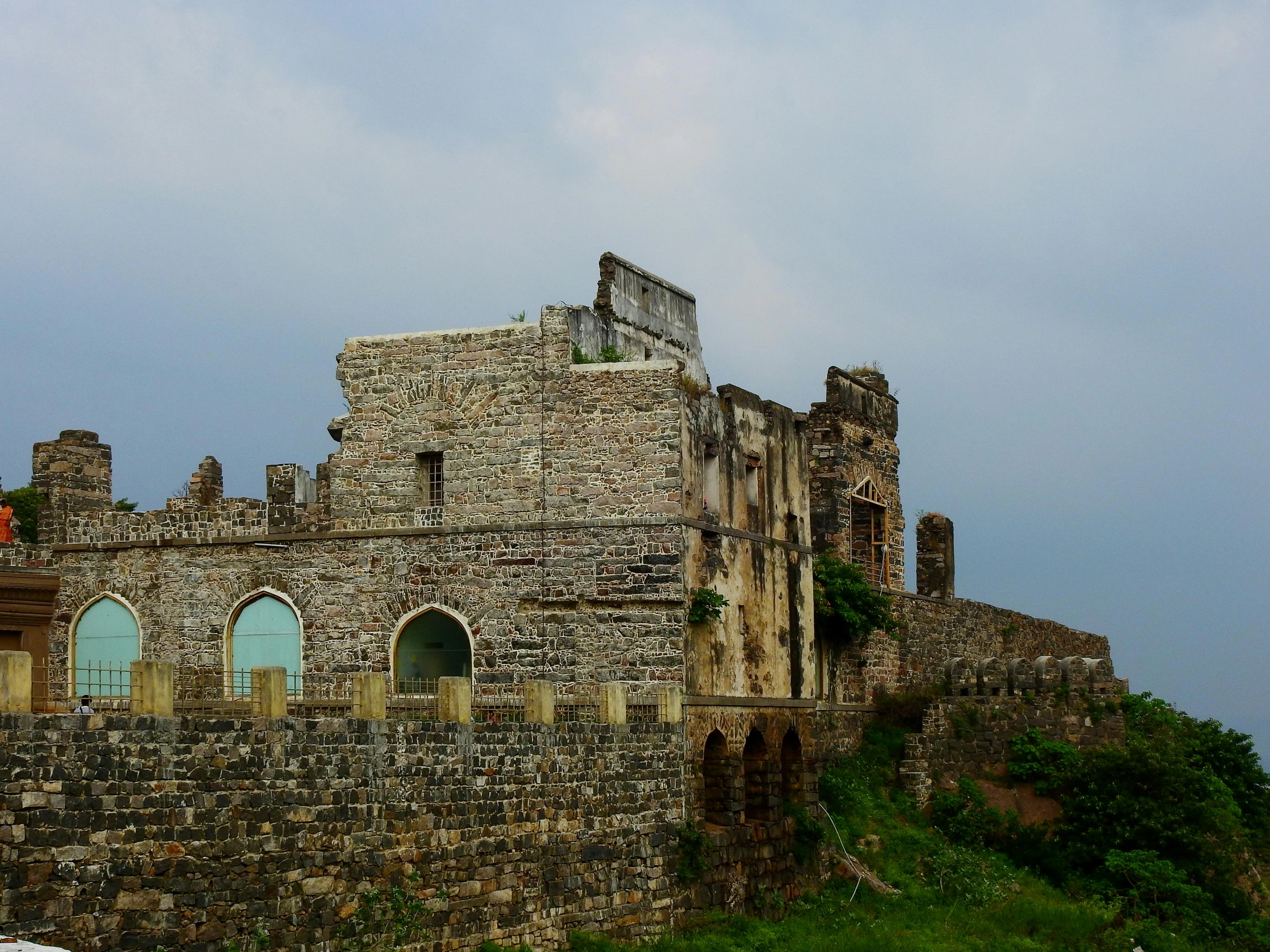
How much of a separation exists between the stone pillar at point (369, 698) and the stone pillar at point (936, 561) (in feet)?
60.9

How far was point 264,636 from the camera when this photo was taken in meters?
24.6

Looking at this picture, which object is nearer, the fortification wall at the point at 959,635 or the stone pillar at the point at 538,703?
the stone pillar at the point at 538,703

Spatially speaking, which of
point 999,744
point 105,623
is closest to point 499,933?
point 105,623

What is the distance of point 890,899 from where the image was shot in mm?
24672

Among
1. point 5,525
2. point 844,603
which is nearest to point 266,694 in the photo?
point 5,525

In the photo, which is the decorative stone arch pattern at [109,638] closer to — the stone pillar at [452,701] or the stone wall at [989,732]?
the stone pillar at [452,701]

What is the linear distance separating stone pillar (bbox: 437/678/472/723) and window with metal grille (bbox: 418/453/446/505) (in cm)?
648

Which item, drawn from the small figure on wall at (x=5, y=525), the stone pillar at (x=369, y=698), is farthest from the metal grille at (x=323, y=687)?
the stone pillar at (x=369, y=698)

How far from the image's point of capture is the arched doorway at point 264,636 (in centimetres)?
2439

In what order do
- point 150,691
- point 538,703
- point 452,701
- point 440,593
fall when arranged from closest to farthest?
point 150,691
point 452,701
point 538,703
point 440,593

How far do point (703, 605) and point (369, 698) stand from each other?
7.28 meters

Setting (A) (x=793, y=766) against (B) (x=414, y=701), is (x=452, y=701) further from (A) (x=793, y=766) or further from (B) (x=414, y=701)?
(A) (x=793, y=766)

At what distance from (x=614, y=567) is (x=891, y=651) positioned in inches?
386

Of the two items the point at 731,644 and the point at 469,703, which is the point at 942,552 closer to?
the point at 731,644
